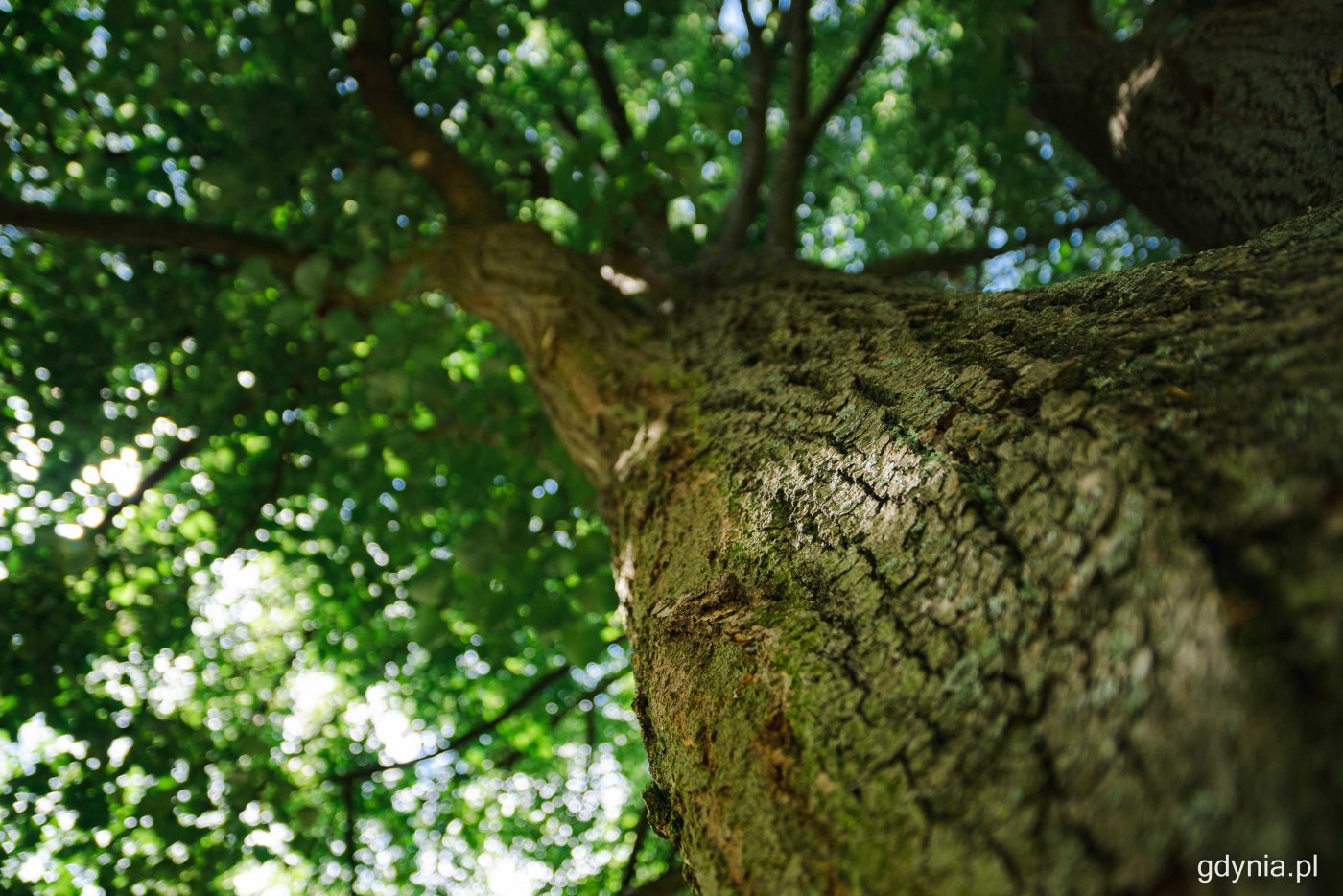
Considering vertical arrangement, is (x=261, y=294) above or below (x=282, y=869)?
above

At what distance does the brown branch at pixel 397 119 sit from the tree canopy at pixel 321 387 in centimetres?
1

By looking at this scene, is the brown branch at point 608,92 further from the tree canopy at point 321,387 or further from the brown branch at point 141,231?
the brown branch at point 141,231

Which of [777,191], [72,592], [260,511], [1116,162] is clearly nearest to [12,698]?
[72,592]

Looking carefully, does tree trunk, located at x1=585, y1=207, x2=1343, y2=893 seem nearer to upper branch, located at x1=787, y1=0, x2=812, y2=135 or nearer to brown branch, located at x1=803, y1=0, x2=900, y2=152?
brown branch, located at x1=803, y1=0, x2=900, y2=152

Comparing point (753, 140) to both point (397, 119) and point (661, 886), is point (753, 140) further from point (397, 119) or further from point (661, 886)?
point (661, 886)

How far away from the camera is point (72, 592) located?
333 centimetres

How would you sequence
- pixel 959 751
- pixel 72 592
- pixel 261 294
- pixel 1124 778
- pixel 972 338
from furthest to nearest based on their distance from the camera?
pixel 261 294 → pixel 72 592 → pixel 972 338 → pixel 959 751 → pixel 1124 778

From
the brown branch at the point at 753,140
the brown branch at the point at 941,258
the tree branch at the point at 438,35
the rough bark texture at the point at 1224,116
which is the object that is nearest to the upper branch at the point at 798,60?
the brown branch at the point at 753,140

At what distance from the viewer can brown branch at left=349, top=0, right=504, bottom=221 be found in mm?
3207

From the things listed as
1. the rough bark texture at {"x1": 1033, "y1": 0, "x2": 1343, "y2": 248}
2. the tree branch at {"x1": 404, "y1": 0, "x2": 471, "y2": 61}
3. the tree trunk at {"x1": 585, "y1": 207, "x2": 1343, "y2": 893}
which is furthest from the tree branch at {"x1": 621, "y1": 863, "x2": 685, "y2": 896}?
the tree branch at {"x1": 404, "y1": 0, "x2": 471, "y2": 61}

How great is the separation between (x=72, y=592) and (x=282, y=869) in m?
1.66

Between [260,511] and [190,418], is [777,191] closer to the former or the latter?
[190,418]

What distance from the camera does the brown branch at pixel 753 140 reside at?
3.71 metres

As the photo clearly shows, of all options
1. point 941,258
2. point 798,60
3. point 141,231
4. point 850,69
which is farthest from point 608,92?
point 141,231
